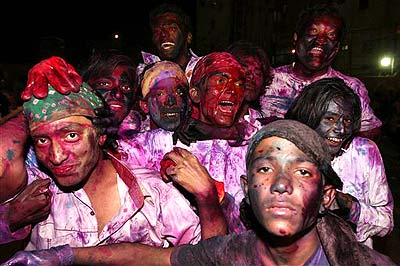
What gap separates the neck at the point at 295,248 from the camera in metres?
2.31

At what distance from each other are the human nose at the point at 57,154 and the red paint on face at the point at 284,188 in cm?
105

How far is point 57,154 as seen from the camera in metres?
2.52

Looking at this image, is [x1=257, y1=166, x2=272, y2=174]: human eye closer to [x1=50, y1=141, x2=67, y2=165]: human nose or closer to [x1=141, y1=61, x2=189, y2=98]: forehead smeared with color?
[x1=50, y1=141, x2=67, y2=165]: human nose

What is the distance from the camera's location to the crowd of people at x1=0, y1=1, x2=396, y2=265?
88.0 inches

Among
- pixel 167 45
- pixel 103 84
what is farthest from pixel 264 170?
pixel 167 45

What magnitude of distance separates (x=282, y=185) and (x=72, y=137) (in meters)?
1.21

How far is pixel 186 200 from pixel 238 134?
0.90 metres

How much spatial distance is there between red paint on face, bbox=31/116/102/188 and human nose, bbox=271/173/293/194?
1106mm

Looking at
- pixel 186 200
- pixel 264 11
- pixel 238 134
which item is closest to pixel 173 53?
pixel 238 134

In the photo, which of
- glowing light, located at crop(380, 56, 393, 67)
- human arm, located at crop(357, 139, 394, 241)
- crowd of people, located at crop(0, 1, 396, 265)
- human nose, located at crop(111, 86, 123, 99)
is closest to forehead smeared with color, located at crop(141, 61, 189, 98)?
crowd of people, located at crop(0, 1, 396, 265)

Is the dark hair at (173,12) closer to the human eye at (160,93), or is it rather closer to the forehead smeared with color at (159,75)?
the forehead smeared with color at (159,75)

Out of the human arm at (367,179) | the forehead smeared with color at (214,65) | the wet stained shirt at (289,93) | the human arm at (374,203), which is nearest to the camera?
the human arm at (374,203)

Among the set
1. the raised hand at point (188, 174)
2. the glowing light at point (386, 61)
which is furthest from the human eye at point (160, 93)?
the glowing light at point (386, 61)

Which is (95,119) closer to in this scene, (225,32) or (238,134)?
(238,134)
